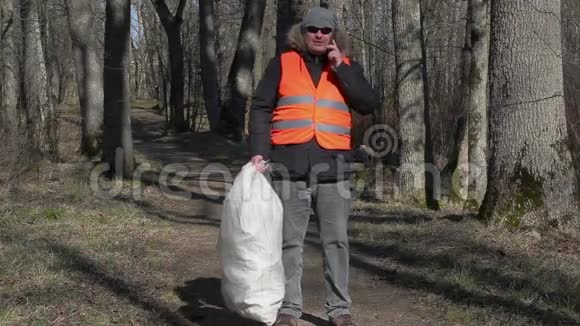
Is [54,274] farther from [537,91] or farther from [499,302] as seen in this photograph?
[537,91]

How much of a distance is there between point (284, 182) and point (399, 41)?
650cm

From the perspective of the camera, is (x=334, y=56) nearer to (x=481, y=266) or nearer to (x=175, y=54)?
(x=481, y=266)

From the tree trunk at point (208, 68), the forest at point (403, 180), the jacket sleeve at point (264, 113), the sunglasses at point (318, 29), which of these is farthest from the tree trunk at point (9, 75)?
the sunglasses at point (318, 29)

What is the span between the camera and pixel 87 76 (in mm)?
12930

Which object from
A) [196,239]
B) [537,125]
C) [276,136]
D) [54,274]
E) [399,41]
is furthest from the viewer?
[399,41]

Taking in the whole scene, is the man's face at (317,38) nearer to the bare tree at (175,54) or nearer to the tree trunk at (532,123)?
the tree trunk at (532,123)

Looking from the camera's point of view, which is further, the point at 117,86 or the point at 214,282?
the point at 117,86

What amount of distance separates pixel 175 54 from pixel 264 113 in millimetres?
18920

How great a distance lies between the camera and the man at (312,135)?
3914 mm

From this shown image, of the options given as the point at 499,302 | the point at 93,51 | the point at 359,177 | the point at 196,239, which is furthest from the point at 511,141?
the point at 93,51

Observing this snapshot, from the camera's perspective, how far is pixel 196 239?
732 cm

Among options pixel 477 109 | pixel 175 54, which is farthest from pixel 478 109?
pixel 175 54

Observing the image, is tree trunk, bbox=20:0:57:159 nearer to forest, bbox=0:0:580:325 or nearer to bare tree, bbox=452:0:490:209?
forest, bbox=0:0:580:325

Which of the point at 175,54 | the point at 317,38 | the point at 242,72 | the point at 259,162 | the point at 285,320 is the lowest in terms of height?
the point at 285,320
